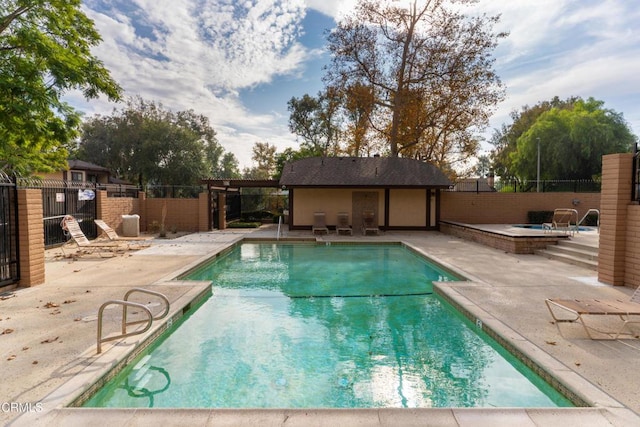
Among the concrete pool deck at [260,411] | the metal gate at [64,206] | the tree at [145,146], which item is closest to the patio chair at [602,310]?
the concrete pool deck at [260,411]

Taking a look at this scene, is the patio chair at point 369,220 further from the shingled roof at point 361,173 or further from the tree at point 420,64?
the tree at point 420,64

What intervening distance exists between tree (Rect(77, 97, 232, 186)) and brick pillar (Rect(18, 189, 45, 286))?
926 inches


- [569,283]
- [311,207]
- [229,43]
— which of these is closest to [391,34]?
[229,43]

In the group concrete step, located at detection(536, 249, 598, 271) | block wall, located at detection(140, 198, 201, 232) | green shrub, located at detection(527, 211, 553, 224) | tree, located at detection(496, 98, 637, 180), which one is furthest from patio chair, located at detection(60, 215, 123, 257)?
tree, located at detection(496, 98, 637, 180)

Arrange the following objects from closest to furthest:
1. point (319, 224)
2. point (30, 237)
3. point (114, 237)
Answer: point (30, 237) < point (114, 237) < point (319, 224)

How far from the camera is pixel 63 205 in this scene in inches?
451

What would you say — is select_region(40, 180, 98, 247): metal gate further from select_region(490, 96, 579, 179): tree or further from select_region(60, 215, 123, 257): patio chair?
select_region(490, 96, 579, 179): tree

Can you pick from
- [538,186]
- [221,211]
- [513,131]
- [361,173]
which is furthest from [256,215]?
[513,131]

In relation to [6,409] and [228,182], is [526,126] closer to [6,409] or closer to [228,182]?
[228,182]

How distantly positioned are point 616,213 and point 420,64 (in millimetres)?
17077

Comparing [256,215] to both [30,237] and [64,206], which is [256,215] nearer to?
[64,206]

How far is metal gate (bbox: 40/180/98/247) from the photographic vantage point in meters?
10.8

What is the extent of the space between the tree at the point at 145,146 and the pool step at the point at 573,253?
26.3 metres

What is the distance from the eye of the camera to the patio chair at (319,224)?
15.6m
